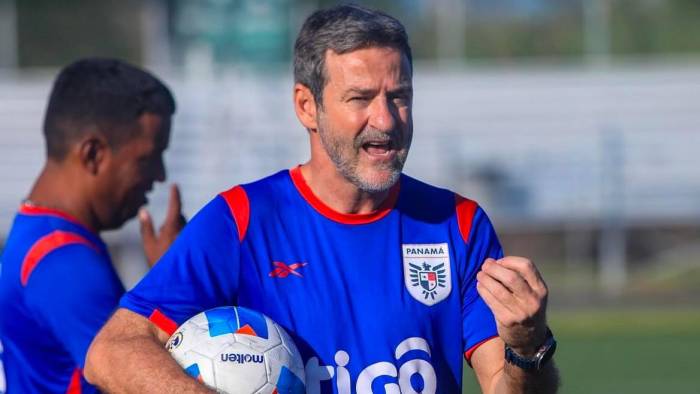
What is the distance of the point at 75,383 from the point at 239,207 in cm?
108

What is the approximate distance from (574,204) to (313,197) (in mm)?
15920

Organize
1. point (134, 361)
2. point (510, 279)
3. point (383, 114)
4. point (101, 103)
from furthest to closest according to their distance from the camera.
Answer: point (101, 103) < point (383, 114) < point (134, 361) < point (510, 279)

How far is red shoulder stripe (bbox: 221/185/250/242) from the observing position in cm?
400

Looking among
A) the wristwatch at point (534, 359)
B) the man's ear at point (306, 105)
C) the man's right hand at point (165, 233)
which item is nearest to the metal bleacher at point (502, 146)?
the man's right hand at point (165, 233)

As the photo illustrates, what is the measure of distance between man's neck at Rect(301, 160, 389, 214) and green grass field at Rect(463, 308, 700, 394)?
634 centimetres

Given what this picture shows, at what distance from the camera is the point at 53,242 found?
15.5 feet

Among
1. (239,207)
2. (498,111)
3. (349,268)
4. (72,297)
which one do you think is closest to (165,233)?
(72,297)

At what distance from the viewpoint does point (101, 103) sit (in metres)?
5.14

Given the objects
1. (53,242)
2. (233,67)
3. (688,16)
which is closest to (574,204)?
(688,16)

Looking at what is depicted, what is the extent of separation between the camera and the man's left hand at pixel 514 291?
3664 mm

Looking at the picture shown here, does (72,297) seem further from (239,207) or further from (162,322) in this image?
(239,207)

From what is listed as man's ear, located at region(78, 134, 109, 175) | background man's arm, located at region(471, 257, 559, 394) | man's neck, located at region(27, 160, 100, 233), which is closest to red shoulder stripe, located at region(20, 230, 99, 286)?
man's neck, located at region(27, 160, 100, 233)

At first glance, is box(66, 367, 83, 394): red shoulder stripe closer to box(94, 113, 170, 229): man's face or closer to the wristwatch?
box(94, 113, 170, 229): man's face

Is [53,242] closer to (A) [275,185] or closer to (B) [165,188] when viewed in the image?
(A) [275,185]
